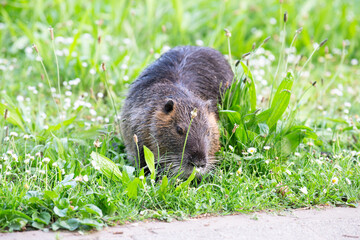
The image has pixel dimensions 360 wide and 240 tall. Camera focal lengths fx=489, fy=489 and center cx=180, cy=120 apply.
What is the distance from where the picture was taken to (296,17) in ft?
26.9

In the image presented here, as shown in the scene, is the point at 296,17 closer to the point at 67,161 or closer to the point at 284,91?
the point at 284,91

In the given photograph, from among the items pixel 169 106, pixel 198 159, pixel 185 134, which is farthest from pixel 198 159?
pixel 169 106

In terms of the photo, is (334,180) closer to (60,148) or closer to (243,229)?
(243,229)

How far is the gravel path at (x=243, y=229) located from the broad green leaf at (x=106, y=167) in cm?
57

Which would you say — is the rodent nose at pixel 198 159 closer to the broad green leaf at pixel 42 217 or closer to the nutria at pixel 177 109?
the nutria at pixel 177 109

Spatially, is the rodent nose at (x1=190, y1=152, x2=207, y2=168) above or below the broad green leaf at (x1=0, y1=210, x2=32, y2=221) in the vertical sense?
above

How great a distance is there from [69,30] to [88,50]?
2.15ft

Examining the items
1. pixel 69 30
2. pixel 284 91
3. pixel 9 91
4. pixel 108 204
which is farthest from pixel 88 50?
pixel 108 204

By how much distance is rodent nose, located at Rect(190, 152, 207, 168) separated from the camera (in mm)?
3629

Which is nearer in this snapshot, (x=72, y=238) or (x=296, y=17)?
(x=72, y=238)

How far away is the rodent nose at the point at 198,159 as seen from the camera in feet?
11.9

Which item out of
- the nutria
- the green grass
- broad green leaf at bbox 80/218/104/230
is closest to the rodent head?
the nutria

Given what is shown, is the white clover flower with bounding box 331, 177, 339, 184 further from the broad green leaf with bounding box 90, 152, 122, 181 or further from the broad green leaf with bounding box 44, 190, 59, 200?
the broad green leaf with bounding box 44, 190, 59, 200

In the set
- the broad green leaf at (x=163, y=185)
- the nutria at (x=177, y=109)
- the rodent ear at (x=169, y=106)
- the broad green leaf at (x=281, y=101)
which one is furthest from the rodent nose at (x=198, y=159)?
the broad green leaf at (x=281, y=101)
